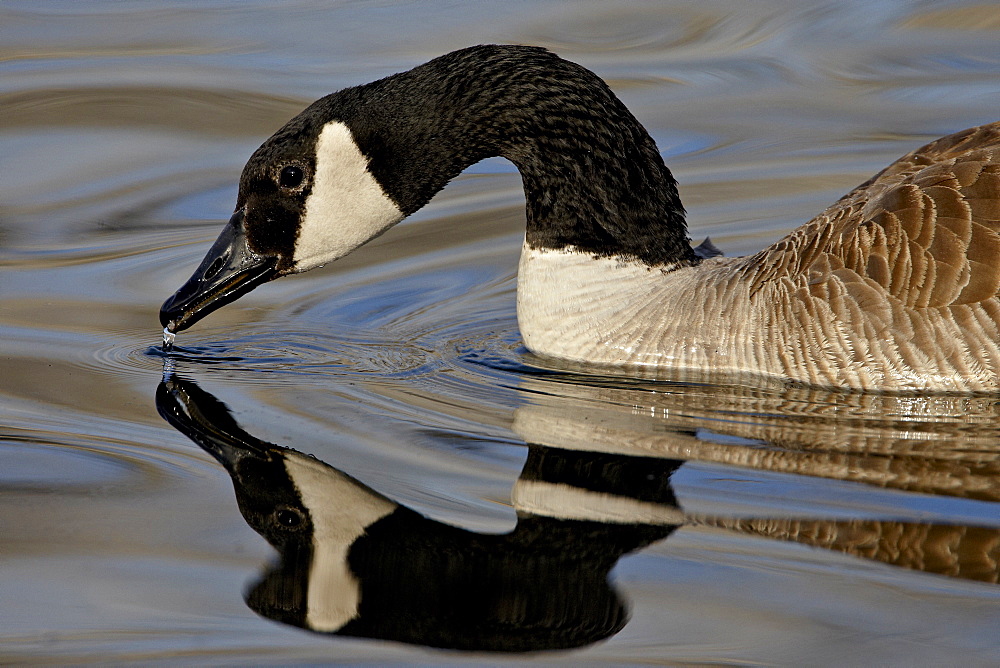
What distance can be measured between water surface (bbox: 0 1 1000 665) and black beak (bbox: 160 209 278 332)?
1.26 feet

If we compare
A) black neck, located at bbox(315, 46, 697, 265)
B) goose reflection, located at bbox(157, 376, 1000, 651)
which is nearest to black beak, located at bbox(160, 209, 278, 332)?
black neck, located at bbox(315, 46, 697, 265)

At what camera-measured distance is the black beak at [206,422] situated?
627cm

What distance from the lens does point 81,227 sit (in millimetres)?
10727

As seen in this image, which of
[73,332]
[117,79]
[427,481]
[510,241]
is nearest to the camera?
[427,481]

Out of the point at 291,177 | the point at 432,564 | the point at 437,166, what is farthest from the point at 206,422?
the point at 432,564

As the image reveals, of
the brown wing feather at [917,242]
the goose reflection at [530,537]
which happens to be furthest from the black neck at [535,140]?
the goose reflection at [530,537]

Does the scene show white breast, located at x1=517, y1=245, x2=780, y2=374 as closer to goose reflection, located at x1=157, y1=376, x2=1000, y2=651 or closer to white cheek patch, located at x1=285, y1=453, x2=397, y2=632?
goose reflection, located at x1=157, y1=376, x2=1000, y2=651

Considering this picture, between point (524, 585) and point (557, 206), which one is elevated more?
point (557, 206)

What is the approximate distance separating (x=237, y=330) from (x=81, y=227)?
116 inches

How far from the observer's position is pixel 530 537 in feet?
17.4

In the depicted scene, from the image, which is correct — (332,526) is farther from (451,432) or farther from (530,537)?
(451,432)

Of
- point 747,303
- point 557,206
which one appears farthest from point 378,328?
point 747,303

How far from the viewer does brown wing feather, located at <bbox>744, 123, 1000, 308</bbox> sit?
6.63 meters

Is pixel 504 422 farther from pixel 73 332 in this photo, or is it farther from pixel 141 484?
pixel 73 332
